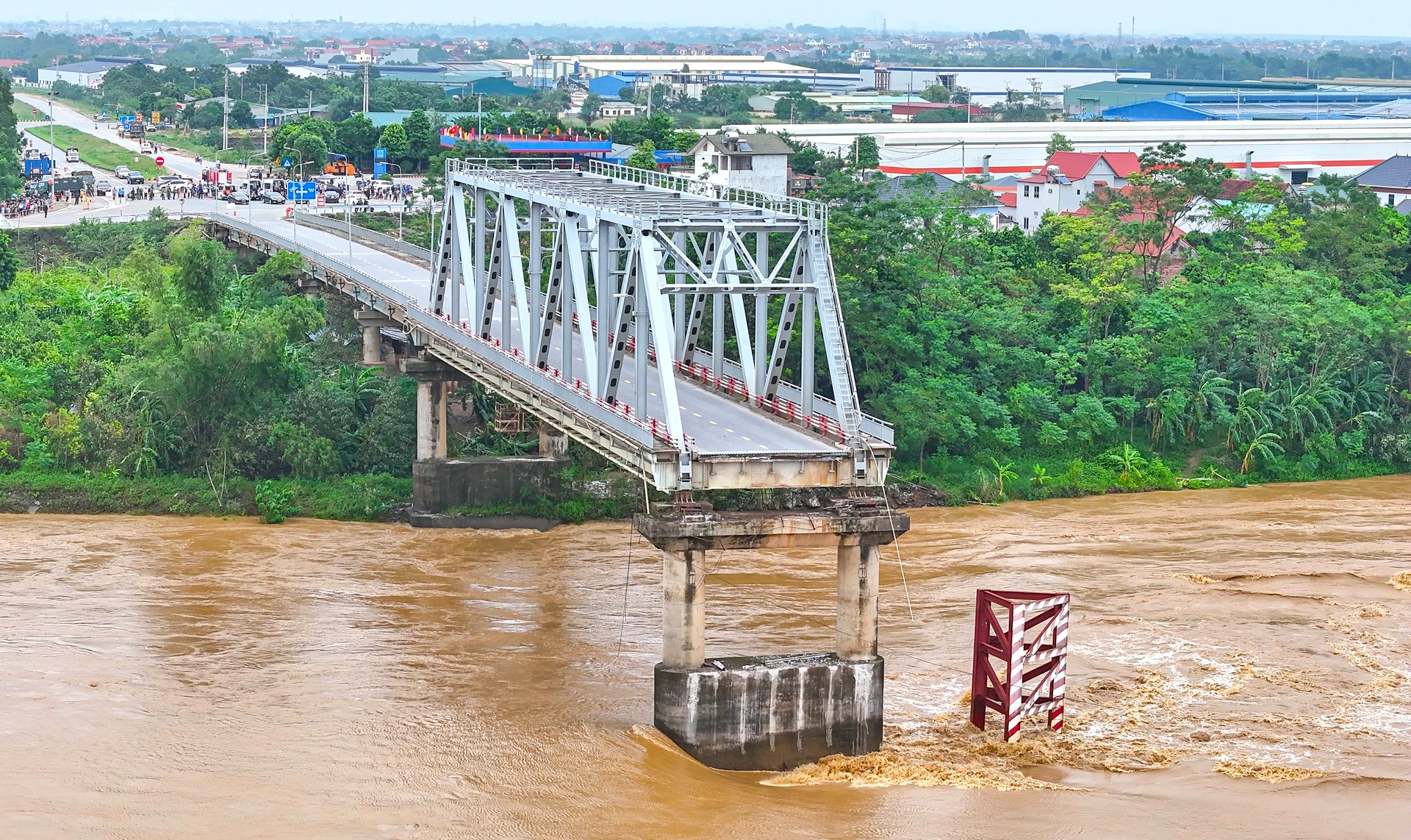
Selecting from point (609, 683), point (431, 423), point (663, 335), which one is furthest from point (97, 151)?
point (663, 335)

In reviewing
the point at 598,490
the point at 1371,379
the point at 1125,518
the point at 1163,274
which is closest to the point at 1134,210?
the point at 1163,274

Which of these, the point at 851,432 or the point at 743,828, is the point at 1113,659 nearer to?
the point at 851,432

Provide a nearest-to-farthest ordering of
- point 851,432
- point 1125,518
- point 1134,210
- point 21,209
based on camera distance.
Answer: point 851,432 → point 1125,518 → point 1134,210 → point 21,209

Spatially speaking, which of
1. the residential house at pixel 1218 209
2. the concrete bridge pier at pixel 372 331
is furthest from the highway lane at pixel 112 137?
the residential house at pixel 1218 209

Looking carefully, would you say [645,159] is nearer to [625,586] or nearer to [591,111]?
[625,586]

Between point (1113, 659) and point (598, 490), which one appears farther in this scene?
point (598, 490)

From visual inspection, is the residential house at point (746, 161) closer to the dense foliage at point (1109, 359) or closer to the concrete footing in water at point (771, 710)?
the dense foliage at point (1109, 359)
